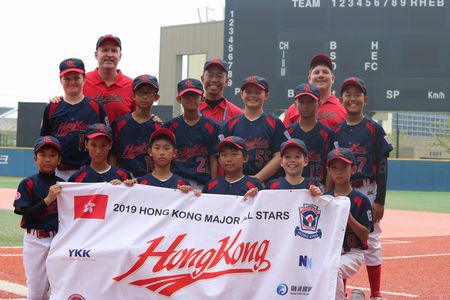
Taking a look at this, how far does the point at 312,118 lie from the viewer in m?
5.35

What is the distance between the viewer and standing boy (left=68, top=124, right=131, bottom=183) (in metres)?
4.81

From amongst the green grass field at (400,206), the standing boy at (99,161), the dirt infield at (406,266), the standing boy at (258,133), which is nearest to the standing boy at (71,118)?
the standing boy at (99,161)

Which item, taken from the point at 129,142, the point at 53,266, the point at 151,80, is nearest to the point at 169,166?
the point at 129,142

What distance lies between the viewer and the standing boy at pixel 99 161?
4812mm

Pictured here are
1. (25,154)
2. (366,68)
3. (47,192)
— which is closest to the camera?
(47,192)

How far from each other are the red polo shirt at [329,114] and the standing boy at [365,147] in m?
0.27

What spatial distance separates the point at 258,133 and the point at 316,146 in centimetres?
49

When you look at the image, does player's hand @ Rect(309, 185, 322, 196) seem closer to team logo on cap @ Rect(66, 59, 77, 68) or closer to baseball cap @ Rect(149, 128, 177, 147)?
baseball cap @ Rect(149, 128, 177, 147)

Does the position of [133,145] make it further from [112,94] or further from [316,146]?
[316,146]

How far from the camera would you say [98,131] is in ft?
15.8

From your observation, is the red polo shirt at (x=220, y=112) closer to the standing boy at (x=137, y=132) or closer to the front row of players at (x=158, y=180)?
the standing boy at (x=137, y=132)

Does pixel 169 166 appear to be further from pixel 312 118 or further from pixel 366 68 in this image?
pixel 366 68

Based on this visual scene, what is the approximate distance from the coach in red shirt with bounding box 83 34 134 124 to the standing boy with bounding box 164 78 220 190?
579 millimetres

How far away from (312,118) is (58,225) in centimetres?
220
